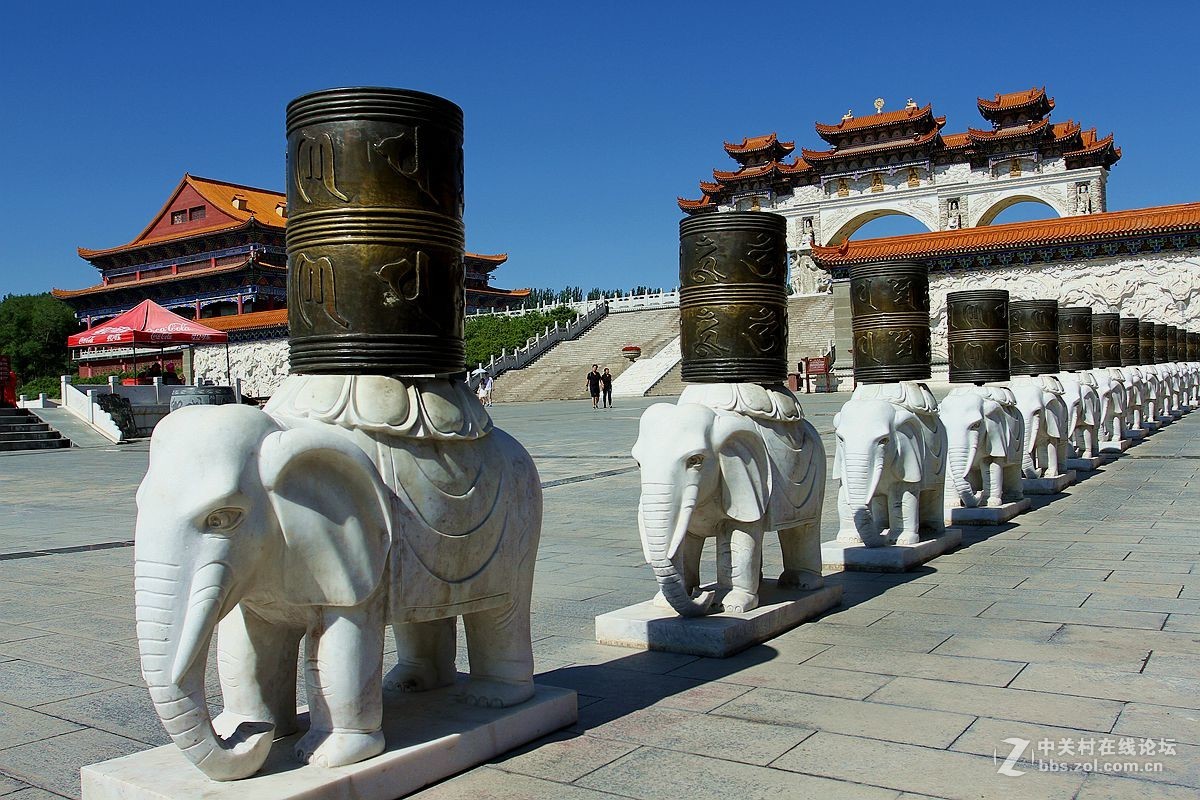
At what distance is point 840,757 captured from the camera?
3.31 meters

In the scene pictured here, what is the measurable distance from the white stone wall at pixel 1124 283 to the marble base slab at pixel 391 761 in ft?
91.6

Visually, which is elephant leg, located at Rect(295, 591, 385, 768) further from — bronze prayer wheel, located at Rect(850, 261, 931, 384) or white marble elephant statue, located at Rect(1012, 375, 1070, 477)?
white marble elephant statue, located at Rect(1012, 375, 1070, 477)

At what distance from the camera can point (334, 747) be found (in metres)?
2.96

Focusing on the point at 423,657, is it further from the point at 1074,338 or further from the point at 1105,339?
the point at 1105,339

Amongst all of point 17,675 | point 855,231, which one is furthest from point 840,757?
point 855,231

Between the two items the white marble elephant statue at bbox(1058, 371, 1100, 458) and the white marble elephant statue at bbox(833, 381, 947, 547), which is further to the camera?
the white marble elephant statue at bbox(1058, 371, 1100, 458)

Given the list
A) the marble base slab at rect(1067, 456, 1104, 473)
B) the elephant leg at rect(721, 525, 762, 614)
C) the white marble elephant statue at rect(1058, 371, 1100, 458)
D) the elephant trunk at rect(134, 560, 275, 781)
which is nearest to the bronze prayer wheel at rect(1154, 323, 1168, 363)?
the white marble elephant statue at rect(1058, 371, 1100, 458)

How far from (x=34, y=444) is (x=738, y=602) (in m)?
19.5

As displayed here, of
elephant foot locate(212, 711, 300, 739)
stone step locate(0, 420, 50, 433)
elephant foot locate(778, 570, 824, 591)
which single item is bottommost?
elephant foot locate(778, 570, 824, 591)

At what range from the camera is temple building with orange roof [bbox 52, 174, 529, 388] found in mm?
44969

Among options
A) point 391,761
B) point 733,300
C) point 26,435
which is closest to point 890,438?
point 733,300

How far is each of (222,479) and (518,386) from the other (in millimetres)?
35005

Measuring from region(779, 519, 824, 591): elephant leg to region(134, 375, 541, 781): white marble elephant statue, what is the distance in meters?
2.23

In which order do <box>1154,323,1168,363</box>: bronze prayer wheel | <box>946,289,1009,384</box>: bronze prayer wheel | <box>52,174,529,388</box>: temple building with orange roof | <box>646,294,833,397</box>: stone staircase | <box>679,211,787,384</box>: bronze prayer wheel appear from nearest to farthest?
1. <box>679,211,787,384</box>: bronze prayer wheel
2. <box>946,289,1009,384</box>: bronze prayer wheel
3. <box>1154,323,1168,363</box>: bronze prayer wheel
4. <box>646,294,833,397</box>: stone staircase
5. <box>52,174,529,388</box>: temple building with orange roof
